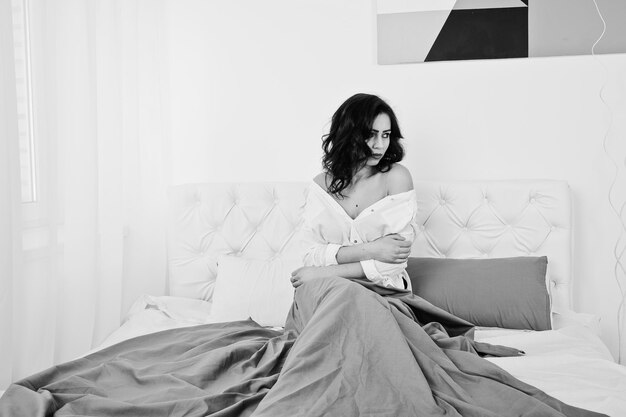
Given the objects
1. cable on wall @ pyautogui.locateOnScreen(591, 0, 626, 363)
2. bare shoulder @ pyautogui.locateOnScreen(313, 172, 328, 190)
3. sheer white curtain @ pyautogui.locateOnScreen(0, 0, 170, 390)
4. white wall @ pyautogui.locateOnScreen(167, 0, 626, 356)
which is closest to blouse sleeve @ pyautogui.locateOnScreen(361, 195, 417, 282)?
bare shoulder @ pyautogui.locateOnScreen(313, 172, 328, 190)

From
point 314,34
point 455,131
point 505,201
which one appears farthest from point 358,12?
point 505,201

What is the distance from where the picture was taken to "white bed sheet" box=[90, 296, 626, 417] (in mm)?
1534

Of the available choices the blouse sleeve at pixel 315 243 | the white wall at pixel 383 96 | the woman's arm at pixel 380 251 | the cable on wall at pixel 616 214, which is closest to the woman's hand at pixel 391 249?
the woman's arm at pixel 380 251

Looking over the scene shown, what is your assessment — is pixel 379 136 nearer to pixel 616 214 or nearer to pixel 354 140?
pixel 354 140

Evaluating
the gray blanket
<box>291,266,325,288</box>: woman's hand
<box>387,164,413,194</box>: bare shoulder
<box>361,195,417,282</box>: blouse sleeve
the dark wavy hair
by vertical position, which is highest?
the dark wavy hair

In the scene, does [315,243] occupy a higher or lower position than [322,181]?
lower

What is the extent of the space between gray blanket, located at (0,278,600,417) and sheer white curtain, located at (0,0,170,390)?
0.42 meters

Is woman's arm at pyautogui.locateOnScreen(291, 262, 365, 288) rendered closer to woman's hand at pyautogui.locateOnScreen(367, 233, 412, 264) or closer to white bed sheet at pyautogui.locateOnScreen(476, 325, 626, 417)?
woman's hand at pyautogui.locateOnScreen(367, 233, 412, 264)

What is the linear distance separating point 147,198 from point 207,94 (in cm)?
59

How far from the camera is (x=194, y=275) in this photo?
9.05 feet

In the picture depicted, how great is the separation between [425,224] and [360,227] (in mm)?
443

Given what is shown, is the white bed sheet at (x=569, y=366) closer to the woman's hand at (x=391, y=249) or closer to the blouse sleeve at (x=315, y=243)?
the woman's hand at (x=391, y=249)

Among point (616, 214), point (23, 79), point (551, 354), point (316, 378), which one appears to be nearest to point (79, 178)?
point (23, 79)

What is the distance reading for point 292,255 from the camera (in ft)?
Answer: 8.93
